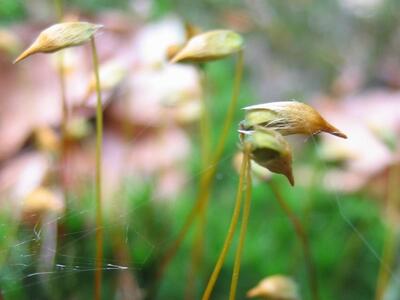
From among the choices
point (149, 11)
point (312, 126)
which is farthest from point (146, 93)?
point (312, 126)

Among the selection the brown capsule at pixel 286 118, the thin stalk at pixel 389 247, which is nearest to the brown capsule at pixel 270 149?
the brown capsule at pixel 286 118

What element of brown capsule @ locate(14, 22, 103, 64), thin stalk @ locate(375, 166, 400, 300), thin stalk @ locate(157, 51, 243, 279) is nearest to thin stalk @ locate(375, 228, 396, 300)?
thin stalk @ locate(375, 166, 400, 300)

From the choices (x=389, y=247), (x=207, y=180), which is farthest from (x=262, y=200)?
(x=207, y=180)

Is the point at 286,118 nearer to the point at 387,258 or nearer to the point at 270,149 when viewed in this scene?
the point at 270,149

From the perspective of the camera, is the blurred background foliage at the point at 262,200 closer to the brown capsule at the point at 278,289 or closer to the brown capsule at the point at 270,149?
the brown capsule at the point at 278,289

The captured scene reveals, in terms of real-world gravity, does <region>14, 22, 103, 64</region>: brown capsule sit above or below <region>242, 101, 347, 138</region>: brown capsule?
above

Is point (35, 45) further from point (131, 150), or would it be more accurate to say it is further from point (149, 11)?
point (149, 11)

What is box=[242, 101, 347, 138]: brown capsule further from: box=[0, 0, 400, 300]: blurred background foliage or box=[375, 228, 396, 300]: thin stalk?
box=[375, 228, 396, 300]: thin stalk
